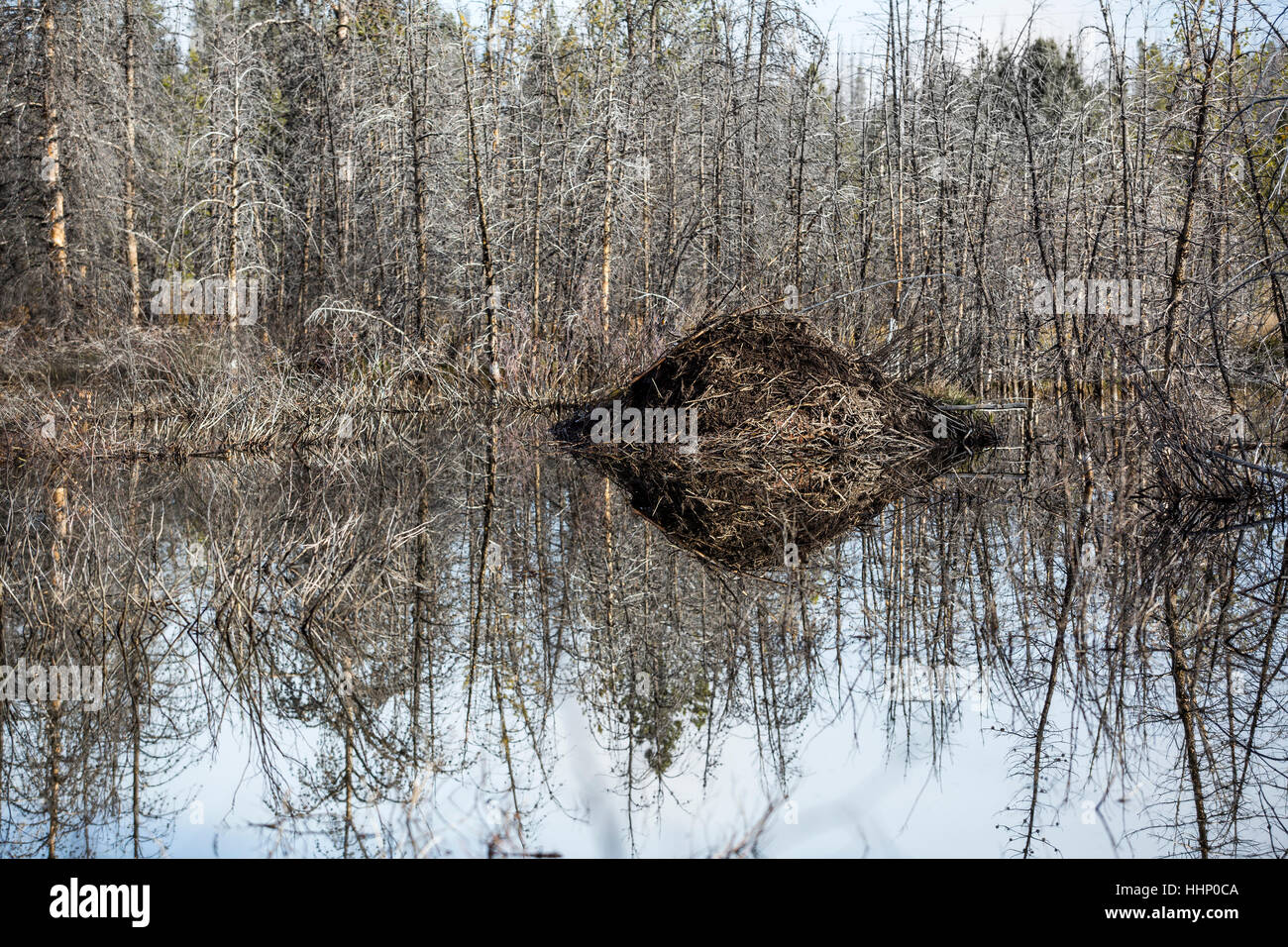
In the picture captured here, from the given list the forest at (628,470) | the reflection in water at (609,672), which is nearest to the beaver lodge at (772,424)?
the forest at (628,470)

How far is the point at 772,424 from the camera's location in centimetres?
1098

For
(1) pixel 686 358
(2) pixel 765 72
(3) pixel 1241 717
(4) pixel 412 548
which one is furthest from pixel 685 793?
(2) pixel 765 72

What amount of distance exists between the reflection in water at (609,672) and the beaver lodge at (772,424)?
6.40ft

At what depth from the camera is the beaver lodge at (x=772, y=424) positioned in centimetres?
A: 974

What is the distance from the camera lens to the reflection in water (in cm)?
311

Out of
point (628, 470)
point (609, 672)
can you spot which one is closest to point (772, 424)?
point (628, 470)

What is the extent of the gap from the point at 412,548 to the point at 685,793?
3734 millimetres

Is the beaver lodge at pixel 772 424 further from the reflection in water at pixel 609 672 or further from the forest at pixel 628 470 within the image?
the reflection in water at pixel 609 672

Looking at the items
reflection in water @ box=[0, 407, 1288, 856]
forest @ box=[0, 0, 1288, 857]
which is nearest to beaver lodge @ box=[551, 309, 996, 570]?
forest @ box=[0, 0, 1288, 857]

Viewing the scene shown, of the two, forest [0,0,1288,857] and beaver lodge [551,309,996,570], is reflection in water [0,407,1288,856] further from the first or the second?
beaver lodge [551,309,996,570]

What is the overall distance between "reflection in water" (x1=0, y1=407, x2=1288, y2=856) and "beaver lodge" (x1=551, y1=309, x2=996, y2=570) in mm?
1950

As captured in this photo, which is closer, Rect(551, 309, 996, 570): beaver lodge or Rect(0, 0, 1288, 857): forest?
Rect(0, 0, 1288, 857): forest

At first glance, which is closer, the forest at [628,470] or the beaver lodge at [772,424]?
the forest at [628,470]

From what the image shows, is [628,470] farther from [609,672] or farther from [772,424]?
[609,672]
